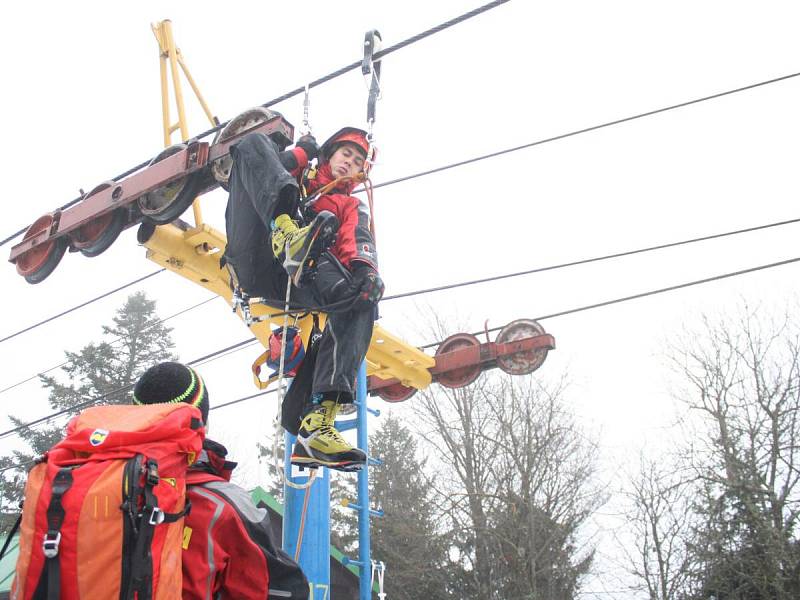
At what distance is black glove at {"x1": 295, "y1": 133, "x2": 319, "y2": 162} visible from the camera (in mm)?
4109

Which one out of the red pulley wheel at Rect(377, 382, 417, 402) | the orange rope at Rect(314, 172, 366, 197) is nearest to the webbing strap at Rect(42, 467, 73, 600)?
the orange rope at Rect(314, 172, 366, 197)

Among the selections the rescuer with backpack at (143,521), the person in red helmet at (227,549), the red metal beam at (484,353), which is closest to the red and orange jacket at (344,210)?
the rescuer with backpack at (143,521)

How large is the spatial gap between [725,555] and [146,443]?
19235 mm

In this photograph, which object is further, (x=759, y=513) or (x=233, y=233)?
(x=759, y=513)

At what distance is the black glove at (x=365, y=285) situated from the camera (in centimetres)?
357

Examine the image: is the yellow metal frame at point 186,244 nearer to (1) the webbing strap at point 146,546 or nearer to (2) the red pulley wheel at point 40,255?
(2) the red pulley wheel at point 40,255

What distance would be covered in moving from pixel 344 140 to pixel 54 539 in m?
2.76

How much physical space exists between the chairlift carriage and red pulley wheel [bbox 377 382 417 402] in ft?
3.04

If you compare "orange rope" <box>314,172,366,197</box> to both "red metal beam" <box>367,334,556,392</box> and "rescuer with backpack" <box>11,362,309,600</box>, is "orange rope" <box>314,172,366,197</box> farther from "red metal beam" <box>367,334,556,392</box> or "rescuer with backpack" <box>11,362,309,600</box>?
"red metal beam" <box>367,334,556,392</box>

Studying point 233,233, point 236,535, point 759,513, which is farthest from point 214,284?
point 759,513

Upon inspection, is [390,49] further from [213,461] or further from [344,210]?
[213,461]

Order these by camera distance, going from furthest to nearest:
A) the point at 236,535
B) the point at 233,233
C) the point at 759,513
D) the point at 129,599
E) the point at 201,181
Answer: the point at 759,513
the point at 201,181
the point at 233,233
the point at 236,535
the point at 129,599

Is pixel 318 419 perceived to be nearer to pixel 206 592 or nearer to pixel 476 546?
pixel 206 592

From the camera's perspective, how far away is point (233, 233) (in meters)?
3.85
